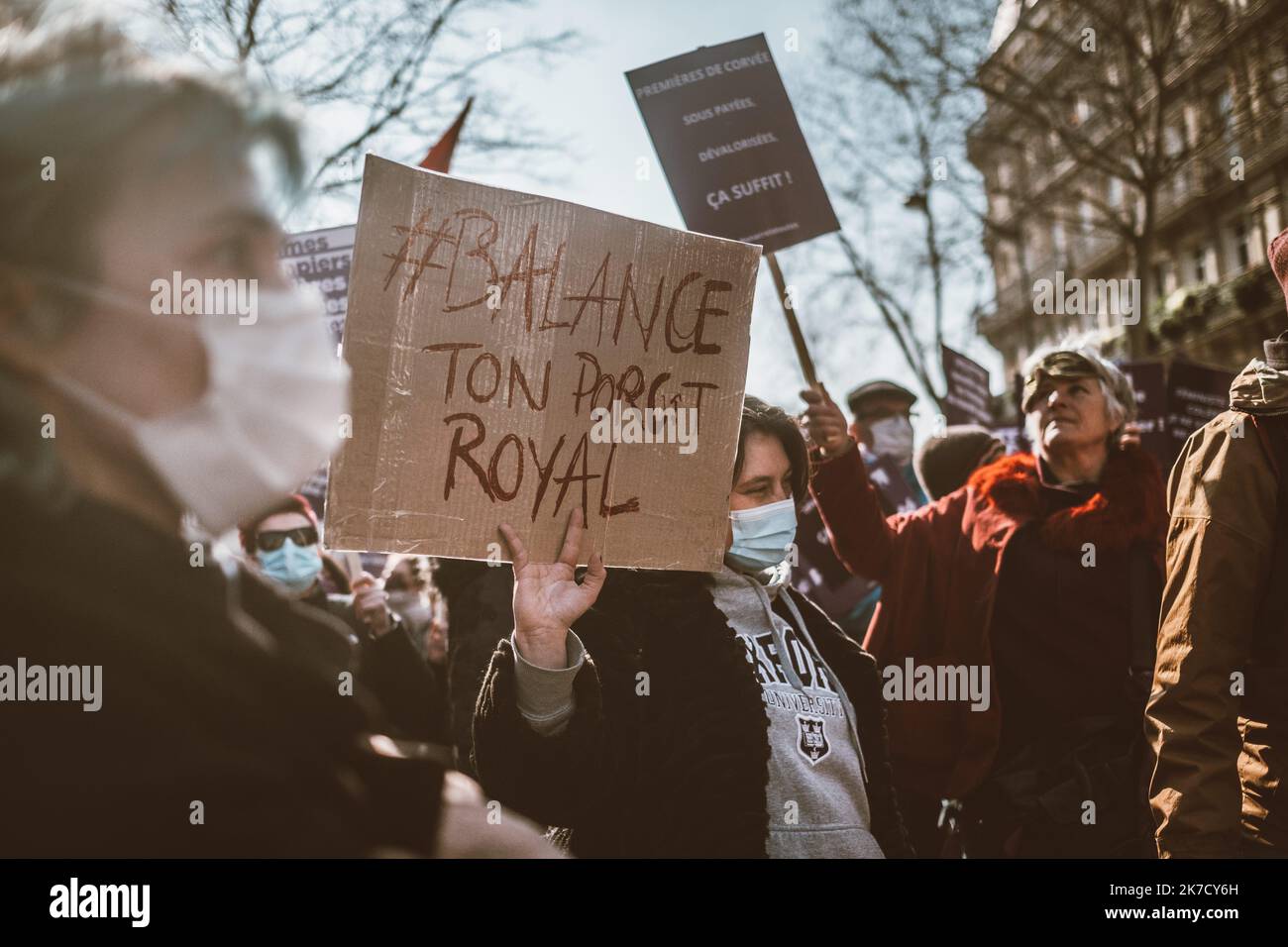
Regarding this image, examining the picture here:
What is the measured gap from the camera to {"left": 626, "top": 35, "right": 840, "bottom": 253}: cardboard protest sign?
356 cm

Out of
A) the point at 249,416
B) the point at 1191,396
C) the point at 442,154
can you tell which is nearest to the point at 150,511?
the point at 249,416

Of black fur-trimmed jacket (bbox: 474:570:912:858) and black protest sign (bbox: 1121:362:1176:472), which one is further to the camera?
black protest sign (bbox: 1121:362:1176:472)

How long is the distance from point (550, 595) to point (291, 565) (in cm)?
301

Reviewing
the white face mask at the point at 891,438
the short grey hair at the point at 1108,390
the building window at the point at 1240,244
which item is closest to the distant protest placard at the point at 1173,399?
the white face mask at the point at 891,438

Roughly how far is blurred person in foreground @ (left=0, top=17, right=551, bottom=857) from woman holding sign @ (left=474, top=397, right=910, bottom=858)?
79 cm

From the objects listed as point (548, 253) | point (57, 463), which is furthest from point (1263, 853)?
point (57, 463)

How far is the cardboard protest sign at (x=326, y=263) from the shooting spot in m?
5.09

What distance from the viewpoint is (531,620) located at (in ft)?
6.25

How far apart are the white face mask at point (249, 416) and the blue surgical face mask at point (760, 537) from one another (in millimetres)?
1352

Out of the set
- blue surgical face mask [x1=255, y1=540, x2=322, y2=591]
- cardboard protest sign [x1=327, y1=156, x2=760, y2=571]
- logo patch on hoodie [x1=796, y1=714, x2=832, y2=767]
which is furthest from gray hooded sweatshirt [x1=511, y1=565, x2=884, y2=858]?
blue surgical face mask [x1=255, y1=540, x2=322, y2=591]

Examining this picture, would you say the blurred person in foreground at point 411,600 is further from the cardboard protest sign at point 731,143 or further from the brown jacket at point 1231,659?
the brown jacket at point 1231,659

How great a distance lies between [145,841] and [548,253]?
1.37 meters

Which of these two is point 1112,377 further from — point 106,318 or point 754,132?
point 106,318

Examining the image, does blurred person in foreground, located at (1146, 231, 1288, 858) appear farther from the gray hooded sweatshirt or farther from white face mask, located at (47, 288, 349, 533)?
white face mask, located at (47, 288, 349, 533)
